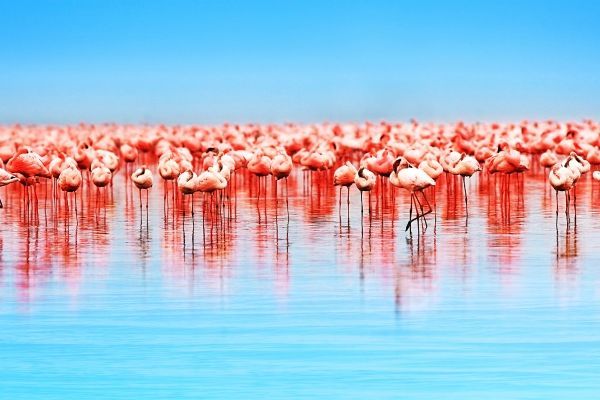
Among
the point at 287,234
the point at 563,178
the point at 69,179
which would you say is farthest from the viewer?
the point at 69,179

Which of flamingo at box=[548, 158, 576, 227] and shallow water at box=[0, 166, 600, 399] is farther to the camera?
flamingo at box=[548, 158, 576, 227]

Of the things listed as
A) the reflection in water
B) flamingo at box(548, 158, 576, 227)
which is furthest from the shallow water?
flamingo at box(548, 158, 576, 227)

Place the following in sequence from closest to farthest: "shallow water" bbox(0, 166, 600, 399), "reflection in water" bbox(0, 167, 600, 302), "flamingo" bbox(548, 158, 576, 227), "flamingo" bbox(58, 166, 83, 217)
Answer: "shallow water" bbox(0, 166, 600, 399)
"reflection in water" bbox(0, 167, 600, 302)
"flamingo" bbox(548, 158, 576, 227)
"flamingo" bbox(58, 166, 83, 217)

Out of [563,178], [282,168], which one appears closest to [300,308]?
[563,178]

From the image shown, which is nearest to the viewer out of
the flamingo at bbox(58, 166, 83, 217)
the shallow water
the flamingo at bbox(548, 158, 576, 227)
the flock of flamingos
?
the shallow water

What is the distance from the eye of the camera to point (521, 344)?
13.2 metres

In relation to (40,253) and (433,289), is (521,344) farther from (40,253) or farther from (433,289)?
(40,253)

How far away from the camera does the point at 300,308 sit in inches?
602

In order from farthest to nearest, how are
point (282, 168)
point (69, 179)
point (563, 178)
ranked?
point (282, 168) < point (69, 179) < point (563, 178)

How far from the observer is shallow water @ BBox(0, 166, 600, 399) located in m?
11.9

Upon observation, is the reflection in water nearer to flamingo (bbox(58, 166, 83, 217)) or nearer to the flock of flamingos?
the flock of flamingos

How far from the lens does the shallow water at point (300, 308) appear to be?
11852mm

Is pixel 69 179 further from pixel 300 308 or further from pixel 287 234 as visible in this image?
pixel 300 308

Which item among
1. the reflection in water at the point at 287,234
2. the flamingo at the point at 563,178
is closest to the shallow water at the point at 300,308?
the reflection in water at the point at 287,234
